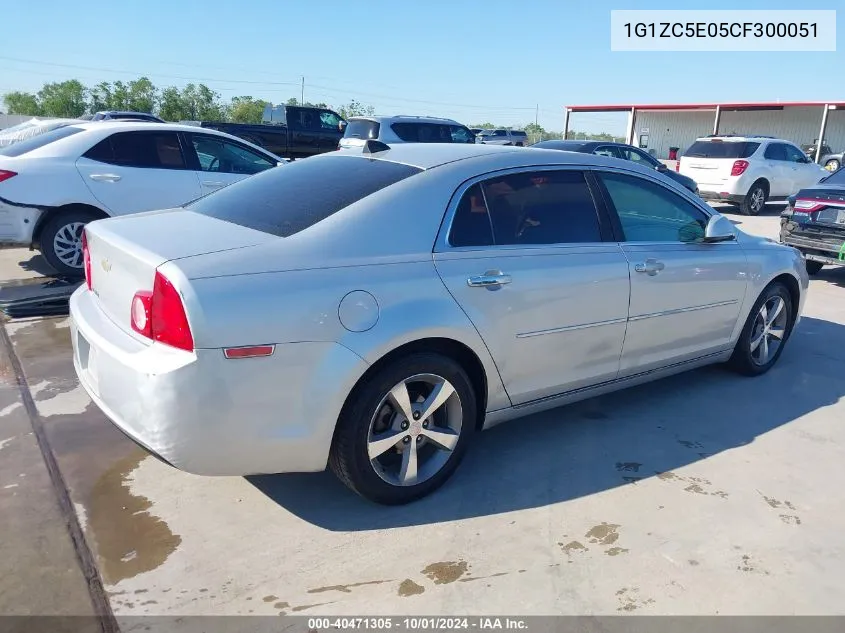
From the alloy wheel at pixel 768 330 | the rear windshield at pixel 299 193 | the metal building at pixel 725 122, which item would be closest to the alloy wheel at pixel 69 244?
the rear windshield at pixel 299 193

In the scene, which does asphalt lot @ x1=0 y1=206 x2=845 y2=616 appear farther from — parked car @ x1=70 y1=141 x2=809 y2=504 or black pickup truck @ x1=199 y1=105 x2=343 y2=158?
black pickup truck @ x1=199 y1=105 x2=343 y2=158

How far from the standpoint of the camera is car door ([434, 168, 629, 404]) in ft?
10.2

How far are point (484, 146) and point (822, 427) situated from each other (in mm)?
2745

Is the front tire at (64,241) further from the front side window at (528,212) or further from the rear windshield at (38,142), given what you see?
the front side window at (528,212)

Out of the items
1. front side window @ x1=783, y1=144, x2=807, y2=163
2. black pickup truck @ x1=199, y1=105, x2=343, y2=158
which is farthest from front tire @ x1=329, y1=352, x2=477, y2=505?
black pickup truck @ x1=199, y1=105, x2=343, y2=158

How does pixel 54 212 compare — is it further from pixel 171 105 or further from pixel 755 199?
pixel 171 105

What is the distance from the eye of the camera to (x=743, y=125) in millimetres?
38969

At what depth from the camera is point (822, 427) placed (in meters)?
4.11

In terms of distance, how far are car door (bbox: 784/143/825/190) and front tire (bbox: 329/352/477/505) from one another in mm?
15337

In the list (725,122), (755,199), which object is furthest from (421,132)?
(725,122)

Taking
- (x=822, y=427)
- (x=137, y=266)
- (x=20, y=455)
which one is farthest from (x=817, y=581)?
(x=20, y=455)

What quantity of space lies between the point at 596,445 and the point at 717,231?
1616 mm

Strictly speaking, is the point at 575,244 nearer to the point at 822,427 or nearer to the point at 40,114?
the point at 822,427

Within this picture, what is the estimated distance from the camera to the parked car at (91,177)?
631 cm
